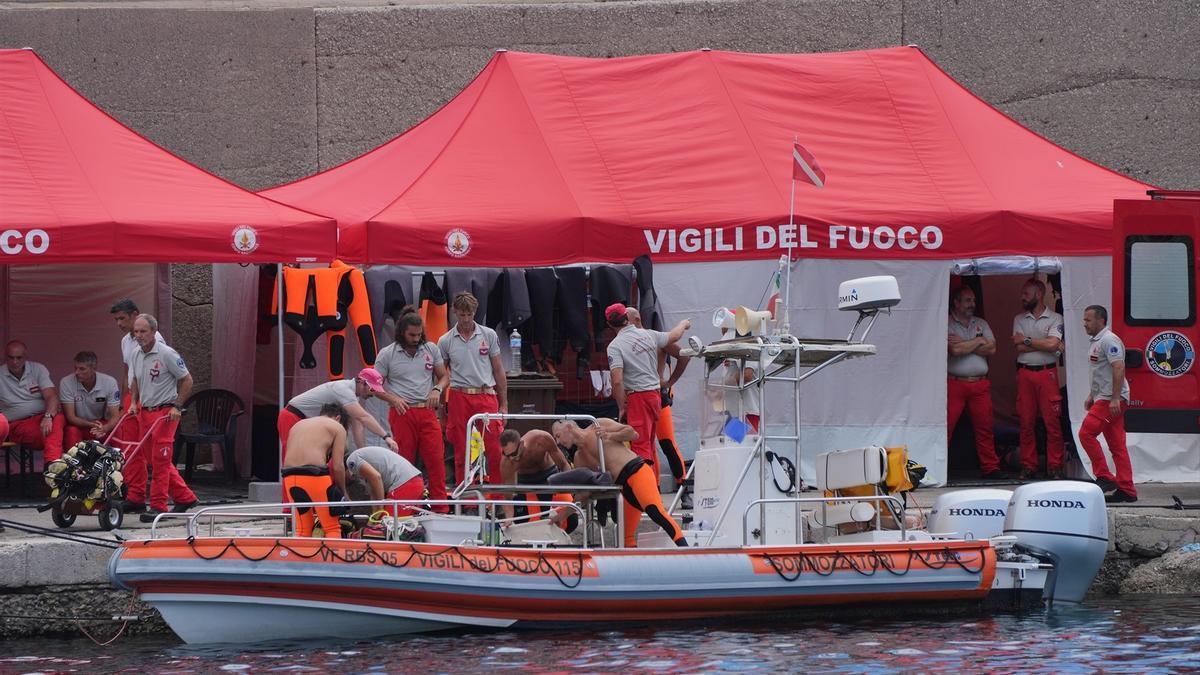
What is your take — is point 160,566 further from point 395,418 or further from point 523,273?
point 523,273

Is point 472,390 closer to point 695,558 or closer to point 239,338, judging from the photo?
point 695,558

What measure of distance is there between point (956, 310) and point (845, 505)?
14.9 ft

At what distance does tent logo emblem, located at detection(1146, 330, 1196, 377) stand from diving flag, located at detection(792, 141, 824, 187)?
3.63 metres

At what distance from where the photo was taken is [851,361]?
603 inches

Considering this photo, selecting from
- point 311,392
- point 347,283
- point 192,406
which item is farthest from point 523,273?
point 192,406

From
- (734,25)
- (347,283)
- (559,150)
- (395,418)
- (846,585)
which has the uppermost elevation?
(734,25)

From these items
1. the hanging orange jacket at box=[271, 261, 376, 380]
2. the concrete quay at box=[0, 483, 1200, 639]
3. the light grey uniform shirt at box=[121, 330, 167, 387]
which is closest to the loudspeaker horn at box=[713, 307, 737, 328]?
the concrete quay at box=[0, 483, 1200, 639]

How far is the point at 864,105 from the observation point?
54.8 feet

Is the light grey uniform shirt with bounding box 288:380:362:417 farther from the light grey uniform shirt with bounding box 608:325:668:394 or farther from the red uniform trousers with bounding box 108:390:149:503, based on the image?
the light grey uniform shirt with bounding box 608:325:668:394

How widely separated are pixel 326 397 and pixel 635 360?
2.30 m

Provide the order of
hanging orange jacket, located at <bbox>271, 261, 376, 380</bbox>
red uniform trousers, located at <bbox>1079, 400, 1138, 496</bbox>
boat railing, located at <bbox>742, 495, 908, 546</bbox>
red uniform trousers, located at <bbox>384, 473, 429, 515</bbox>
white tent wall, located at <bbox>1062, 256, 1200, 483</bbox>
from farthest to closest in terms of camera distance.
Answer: white tent wall, located at <bbox>1062, 256, 1200, 483</bbox>, hanging orange jacket, located at <bbox>271, 261, 376, 380</bbox>, red uniform trousers, located at <bbox>1079, 400, 1138, 496</bbox>, red uniform trousers, located at <bbox>384, 473, 429, 515</bbox>, boat railing, located at <bbox>742, 495, 908, 546</bbox>

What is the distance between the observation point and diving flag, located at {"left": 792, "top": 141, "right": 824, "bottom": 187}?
11773mm

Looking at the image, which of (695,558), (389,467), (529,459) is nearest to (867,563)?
(695,558)

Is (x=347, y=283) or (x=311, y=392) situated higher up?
(x=347, y=283)
